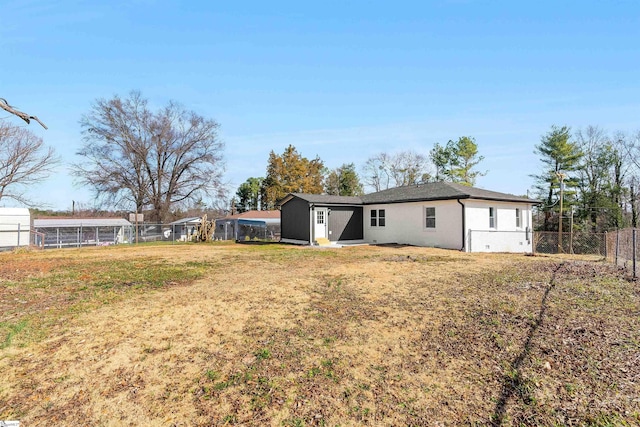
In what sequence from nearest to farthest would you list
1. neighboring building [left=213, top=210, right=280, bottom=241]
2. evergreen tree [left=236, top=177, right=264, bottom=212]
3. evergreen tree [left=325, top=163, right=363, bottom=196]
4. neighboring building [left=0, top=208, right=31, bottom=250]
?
neighboring building [left=0, top=208, right=31, bottom=250]
neighboring building [left=213, top=210, right=280, bottom=241]
evergreen tree [left=325, top=163, right=363, bottom=196]
evergreen tree [left=236, top=177, right=264, bottom=212]

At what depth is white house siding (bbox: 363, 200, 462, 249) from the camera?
16125mm

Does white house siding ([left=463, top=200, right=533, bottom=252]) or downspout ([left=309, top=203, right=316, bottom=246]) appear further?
downspout ([left=309, top=203, right=316, bottom=246])

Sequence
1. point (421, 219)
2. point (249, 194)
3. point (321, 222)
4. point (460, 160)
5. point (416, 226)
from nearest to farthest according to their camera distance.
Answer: point (421, 219), point (416, 226), point (321, 222), point (460, 160), point (249, 194)

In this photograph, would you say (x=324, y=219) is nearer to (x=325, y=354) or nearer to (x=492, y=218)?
(x=492, y=218)

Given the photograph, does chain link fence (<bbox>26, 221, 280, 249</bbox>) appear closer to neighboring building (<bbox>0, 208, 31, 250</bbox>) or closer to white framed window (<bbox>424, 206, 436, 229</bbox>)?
neighboring building (<bbox>0, 208, 31, 250</bbox>)

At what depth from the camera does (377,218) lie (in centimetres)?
2034

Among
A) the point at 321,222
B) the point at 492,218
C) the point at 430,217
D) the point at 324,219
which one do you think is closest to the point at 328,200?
the point at 324,219

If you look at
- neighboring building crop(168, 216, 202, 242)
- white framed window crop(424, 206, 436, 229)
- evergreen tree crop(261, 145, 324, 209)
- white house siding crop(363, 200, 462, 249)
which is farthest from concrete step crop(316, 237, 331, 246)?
evergreen tree crop(261, 145, 324, 209)

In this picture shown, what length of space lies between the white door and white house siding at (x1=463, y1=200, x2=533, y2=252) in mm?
7856

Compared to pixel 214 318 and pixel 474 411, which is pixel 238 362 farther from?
pixel 474 411

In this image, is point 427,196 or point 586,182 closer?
point 427,196

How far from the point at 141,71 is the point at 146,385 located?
15.9m

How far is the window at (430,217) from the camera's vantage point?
17228 millimetres

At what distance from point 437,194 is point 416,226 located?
205 centimetres
